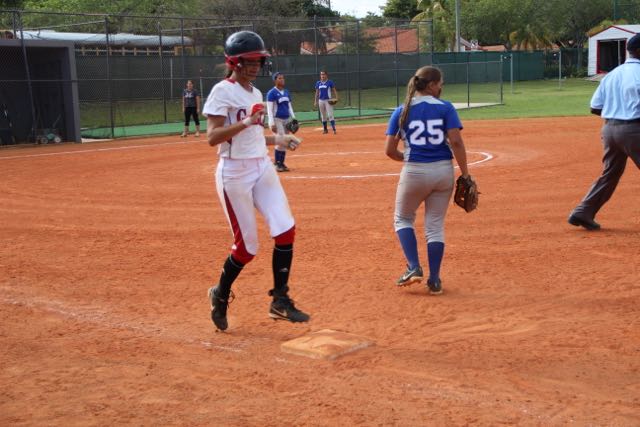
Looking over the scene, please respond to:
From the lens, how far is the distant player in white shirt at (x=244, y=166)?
5719mm

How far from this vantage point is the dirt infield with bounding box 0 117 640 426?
4.56 m

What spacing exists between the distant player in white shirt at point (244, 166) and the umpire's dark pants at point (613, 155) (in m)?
4.56

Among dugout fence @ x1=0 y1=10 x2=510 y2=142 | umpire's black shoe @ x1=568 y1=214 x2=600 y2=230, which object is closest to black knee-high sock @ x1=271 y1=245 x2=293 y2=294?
umpire's black shoe @ x1=568 y1=214 x2=600 y2=230

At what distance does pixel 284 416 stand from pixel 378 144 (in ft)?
57.1

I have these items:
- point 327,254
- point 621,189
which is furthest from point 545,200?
point 327,254

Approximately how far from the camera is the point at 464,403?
14.7 feet

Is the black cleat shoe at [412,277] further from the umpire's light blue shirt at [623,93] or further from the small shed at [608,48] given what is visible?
the small shed at [608,48]

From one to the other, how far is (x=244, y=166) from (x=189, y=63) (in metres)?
27.7

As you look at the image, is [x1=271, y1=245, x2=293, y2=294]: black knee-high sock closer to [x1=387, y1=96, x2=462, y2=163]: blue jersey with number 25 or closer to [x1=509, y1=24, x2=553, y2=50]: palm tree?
[x1=387, y1=96, x2=462, y2=163]: blue jersey with number 25

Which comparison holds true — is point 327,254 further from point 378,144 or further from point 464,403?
point 378,144

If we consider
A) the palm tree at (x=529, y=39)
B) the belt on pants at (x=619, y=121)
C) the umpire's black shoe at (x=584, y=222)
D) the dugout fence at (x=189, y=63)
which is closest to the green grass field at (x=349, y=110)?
the dugout fence at (x=189, y=63)

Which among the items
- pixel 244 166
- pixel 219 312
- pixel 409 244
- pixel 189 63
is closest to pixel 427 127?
pixel 409 244

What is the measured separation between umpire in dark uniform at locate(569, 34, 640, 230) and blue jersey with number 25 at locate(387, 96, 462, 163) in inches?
108

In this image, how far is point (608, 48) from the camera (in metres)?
62.2
